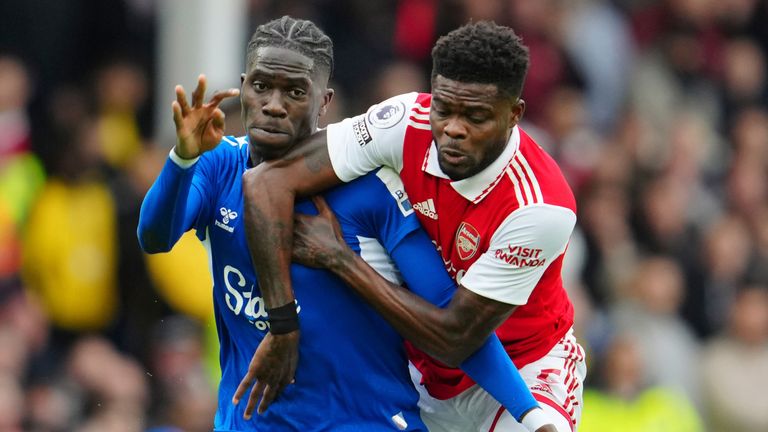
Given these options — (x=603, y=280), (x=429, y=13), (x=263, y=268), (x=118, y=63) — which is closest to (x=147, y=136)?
(x=118, y=63)

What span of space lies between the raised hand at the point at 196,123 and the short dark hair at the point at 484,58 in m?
0.70

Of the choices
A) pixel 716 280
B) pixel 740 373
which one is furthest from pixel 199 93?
pixel 716 280

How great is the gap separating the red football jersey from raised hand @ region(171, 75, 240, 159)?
448 millimetres

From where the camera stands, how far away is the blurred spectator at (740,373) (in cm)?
1078

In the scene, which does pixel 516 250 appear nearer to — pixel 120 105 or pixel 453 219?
pixel 453 219

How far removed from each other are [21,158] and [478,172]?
179 inches

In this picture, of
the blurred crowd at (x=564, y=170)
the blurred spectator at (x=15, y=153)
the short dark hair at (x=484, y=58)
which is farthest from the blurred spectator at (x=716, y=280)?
the short dark hair at (x=484, y=58)

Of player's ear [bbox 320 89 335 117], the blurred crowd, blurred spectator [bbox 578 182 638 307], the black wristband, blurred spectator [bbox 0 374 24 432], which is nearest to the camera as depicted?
the black wristband

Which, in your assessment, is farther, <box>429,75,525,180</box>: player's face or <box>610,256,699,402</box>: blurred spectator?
<box>610,256,699,402</box>: blurred spectator

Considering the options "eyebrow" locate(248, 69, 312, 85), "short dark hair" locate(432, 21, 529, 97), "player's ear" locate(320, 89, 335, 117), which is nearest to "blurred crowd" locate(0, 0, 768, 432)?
"player's ear" locate(320, 89, 335, 117)

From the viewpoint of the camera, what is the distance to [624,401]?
9.59 m

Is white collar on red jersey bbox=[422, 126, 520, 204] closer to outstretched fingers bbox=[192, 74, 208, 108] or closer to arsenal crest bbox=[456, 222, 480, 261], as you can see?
arsenal crest bbox=[456, 222, 480, 261]

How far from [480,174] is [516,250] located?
Answer: 0.28 meters

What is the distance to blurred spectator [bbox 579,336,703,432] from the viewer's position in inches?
372
